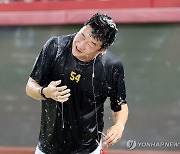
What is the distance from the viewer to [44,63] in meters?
2.19

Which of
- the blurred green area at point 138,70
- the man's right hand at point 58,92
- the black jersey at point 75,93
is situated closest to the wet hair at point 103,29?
the black jersey at point 75,93

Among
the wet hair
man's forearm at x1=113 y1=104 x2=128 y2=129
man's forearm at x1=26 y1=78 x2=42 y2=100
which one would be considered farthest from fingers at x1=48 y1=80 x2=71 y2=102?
man's forearm at x1=113 y1=104 x2=128 y2=129

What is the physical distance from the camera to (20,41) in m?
4.34

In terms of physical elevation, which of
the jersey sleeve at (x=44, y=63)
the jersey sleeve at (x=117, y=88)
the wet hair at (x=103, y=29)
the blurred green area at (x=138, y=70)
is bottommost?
the blurred green area at (x=138, y=70)

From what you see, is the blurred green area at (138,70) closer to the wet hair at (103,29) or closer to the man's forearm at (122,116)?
the man's forearm at (122,116)

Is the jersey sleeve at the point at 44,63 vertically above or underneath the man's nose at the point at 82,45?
underneath

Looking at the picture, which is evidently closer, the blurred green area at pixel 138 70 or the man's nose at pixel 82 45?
the man's nose at pixel 82 45

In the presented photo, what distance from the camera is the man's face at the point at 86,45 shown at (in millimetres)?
2137

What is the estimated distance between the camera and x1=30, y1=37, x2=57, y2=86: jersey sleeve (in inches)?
86.4

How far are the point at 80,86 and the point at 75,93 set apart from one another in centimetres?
5

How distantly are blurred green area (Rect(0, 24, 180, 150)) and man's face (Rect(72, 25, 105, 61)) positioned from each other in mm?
1982

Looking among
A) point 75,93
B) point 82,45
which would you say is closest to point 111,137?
point 75,93

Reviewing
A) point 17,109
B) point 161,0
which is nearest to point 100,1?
point 161,0

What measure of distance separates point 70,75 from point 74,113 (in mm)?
232
